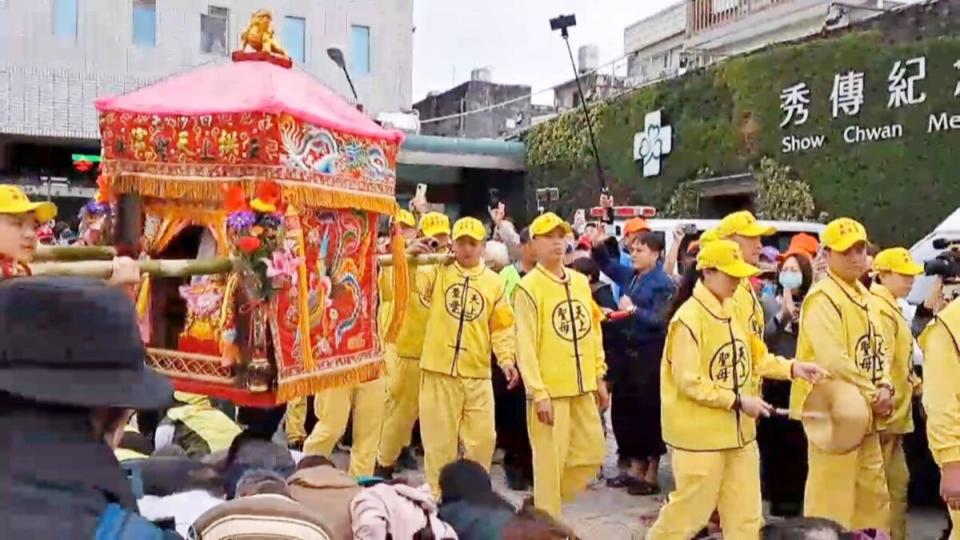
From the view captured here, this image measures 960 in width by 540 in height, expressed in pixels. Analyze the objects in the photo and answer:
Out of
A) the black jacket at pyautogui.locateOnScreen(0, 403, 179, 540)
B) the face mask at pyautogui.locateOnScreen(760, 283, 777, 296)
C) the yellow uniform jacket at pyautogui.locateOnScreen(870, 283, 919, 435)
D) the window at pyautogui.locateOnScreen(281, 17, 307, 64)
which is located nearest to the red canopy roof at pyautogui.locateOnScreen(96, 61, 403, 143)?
the black jacket at pyautogui.locateOnScreen(0, 403, 179, 540)

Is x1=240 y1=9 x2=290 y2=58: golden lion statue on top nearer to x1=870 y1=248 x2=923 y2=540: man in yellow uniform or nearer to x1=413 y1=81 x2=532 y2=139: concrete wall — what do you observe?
x1=870 y1=248 x2=923 y2=540: man in yellow uniform

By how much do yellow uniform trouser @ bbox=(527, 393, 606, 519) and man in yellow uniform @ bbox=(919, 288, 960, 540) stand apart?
1.86m

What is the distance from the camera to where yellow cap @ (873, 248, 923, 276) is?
539cm

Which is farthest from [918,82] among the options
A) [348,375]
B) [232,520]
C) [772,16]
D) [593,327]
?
[232,520]

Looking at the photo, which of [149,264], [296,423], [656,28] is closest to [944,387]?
[149,264]

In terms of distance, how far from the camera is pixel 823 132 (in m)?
12.5

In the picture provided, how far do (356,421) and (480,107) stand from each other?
66.1 ft

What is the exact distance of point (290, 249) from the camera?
333cm

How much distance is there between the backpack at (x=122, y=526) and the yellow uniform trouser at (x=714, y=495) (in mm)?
3179

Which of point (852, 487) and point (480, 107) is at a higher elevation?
point (480, 107)

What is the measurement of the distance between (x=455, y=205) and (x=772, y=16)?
314 inches

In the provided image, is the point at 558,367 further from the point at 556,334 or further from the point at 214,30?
the point at 214,30

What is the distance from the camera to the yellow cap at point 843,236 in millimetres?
4949

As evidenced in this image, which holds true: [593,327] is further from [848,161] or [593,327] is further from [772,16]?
[772,16]
